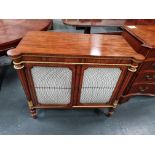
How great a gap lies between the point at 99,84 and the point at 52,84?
0.37 metres

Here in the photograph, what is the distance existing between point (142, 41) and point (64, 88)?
70cm

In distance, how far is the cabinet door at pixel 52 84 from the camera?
99cm

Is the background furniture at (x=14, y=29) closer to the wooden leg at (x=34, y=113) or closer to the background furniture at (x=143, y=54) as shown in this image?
the wooden leg at (x=34, y=113)

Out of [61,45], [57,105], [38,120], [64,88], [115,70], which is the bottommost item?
[38,120]

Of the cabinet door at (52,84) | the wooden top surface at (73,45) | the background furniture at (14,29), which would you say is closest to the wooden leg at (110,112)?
the cabinet door at (52,84)

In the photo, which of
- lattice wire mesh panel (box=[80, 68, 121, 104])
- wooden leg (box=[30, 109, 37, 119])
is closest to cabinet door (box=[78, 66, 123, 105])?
lattice wire mesh panel (box=[80, 68, 121, 104])

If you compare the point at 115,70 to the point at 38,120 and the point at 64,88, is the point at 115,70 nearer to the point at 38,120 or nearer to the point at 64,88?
the point at 64,88

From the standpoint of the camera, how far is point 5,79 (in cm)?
181

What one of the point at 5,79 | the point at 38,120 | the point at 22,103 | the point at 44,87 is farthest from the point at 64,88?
the point at 5,79

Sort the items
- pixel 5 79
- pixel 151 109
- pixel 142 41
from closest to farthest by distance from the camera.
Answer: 1. pixel 142 41
2. pixel 151 109
3. pixel 5 79

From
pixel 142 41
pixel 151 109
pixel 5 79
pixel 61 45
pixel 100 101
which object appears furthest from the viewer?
pixel 5 79

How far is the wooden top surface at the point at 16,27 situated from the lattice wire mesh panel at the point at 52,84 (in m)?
0.42

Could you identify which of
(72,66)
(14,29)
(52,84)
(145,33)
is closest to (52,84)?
(52,84)

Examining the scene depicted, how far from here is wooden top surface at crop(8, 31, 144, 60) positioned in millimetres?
900
